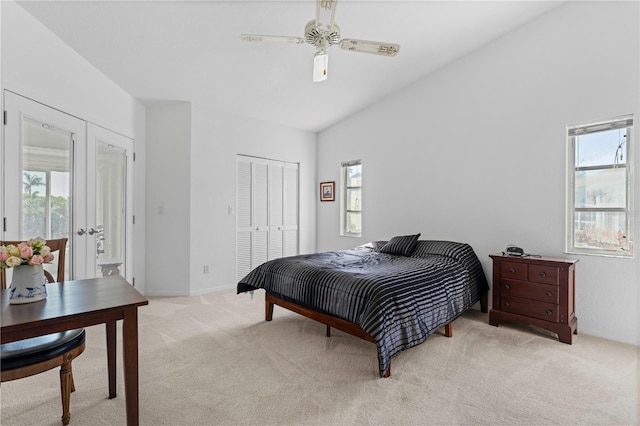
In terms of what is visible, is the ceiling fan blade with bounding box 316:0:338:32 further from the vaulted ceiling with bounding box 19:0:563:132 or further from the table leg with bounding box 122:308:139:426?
the table leg with bounding box 122:308:139:426

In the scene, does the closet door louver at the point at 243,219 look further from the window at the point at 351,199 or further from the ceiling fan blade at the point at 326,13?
the ceiling fan blade at the point at 326,13

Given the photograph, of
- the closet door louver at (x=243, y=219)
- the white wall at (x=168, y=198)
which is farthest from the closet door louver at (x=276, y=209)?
the white wall at (x=168, y=198)

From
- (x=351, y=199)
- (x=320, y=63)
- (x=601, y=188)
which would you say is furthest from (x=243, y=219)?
(x=601, y=188)

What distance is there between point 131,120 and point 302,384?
3.76m

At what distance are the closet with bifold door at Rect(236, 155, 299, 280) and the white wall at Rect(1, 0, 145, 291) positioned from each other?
1.37 metres

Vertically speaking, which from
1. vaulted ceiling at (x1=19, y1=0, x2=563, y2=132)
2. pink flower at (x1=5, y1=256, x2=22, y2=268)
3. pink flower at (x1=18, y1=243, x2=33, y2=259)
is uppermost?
vaulted ceiling at (x1=19, y1=0, x2=563, y2=132)

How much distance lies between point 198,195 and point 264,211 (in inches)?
43.9

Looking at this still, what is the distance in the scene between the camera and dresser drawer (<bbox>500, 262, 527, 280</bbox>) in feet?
10.0

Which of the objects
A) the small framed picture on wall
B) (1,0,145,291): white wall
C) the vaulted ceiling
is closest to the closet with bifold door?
the small framed picture on wall

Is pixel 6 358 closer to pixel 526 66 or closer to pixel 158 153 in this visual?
pixel 158 153

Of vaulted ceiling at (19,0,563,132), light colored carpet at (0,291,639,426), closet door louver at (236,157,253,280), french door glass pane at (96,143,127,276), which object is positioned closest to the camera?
light colored carpet at (0,291,639,426)

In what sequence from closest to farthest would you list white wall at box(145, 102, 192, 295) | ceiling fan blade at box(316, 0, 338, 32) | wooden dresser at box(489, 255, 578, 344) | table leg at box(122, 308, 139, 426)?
1. table leg at box(122, 308, 139, 426)
2. ceiling fan blade at box(316, 0, 338, 32)
3. wooden dresser at box(489, 255, 578, 344)
4. white wall at box(145, 102, 192, 295)

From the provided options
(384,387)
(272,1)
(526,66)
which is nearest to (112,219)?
(272,1)

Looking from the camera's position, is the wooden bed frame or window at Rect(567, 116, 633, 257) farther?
window at Rect(567, 116, 633, 257)
